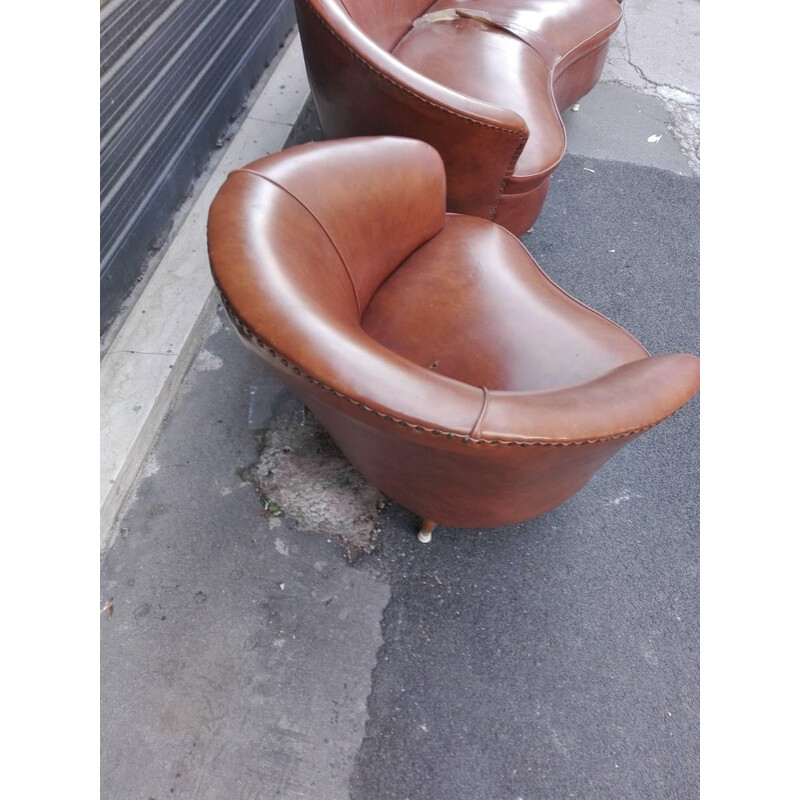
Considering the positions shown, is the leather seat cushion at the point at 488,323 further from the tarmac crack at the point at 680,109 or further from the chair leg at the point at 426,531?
the tarmac crack at the point at 680,109

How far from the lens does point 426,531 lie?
61.7 inches

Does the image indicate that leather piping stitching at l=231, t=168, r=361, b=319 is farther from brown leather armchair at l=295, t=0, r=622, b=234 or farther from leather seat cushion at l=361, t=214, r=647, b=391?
brown leather armchair at l=295, t=0, r=622, b=234

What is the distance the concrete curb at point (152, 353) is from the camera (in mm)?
1577

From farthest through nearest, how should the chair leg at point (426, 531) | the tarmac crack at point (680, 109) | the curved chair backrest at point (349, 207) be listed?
the tarmac crack at point (680, 109) < the chair leg at point (426, 531) < the curved chair backrest at point (349, 207)

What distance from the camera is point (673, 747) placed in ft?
4.60

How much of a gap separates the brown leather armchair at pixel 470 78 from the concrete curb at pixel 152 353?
617 mm

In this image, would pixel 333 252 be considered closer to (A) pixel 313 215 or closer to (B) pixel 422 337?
(A) pixel 313 215

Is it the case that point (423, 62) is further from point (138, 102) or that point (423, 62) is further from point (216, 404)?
point (216, 404)

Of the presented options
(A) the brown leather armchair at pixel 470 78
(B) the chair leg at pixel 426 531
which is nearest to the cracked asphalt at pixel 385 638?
(B) the chair leg at pixel 426 531

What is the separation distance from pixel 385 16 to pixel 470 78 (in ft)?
1.38

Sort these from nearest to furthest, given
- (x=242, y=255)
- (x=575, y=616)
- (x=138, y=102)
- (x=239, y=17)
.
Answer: (x=242, y=255) → (x=575, y=616) → (x=138, y=102) → (x=239, y=17)

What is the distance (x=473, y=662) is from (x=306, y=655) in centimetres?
40

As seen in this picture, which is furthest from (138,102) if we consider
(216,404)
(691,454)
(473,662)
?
(691,454)
